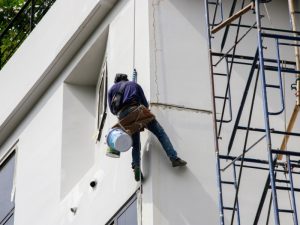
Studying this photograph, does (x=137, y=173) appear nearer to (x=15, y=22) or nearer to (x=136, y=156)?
(x=136, y=156)

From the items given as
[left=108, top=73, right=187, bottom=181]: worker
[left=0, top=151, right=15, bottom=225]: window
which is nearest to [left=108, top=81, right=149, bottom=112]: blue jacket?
[left=108, top=73, right=187, bottom=181]: worker

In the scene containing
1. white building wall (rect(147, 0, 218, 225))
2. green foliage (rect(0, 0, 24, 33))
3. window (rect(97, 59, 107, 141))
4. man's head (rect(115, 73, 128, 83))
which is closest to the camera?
white building wall (rect(147, 0, 218, 225))

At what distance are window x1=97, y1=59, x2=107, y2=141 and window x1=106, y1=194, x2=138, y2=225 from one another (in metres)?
2.10

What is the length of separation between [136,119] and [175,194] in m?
1.05

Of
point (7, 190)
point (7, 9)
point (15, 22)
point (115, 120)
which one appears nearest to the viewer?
point (115, 120)

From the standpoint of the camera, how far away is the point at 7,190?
17.8m

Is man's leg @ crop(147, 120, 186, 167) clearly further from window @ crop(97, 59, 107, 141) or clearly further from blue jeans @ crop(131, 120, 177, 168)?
window @ crop(97, 59, 107, 141)

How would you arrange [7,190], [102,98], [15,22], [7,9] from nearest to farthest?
[102,98] → [7,190] → [15,22] → [7,9]

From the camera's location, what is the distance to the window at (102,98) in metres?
14.8

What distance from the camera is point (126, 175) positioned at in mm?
12797

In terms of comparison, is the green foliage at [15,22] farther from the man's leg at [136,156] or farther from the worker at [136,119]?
the man's leg at [136,156]

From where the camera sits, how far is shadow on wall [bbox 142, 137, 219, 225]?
11.8m

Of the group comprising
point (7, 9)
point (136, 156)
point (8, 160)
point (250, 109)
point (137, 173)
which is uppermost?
point (7, 9)

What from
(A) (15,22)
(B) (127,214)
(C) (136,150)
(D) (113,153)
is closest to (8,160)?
(B) (127,214)
